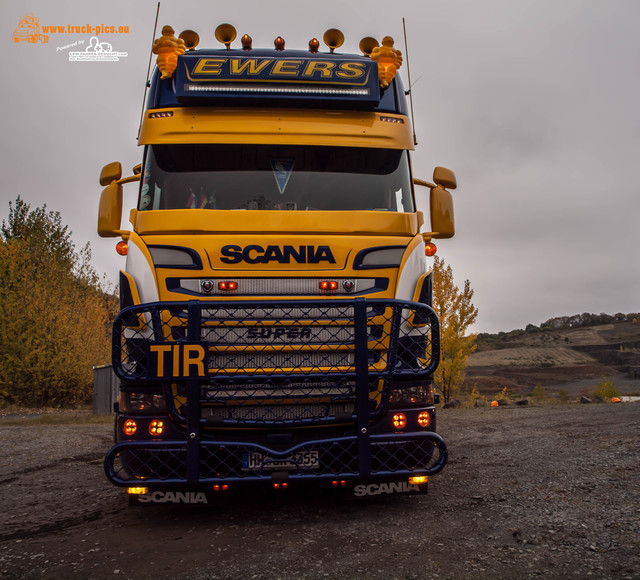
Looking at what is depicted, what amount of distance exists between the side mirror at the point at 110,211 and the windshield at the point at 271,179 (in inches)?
22.0

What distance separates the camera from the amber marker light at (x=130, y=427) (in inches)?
156

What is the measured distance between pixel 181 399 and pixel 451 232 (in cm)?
305

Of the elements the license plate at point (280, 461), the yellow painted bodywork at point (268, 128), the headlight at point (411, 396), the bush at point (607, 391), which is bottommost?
the bush at point (607, 391)

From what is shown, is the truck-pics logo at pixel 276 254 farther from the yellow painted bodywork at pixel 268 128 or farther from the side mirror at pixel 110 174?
the side mirror at pixel 110 174

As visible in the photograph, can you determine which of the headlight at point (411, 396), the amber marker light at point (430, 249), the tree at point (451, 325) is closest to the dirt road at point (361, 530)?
the headlight at point (411, 396)

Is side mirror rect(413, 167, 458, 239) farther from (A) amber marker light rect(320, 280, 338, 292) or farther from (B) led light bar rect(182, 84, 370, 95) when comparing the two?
(A) amber marker light rect(320, 280, 338, 292)

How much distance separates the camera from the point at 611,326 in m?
103

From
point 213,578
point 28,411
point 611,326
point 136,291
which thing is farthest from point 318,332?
point 611,326

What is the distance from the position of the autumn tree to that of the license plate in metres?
22.0

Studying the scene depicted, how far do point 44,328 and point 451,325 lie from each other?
57.8 feet

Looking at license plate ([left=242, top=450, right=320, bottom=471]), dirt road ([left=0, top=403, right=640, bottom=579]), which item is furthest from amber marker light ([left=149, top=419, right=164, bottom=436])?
dirt road ([left=0, top=403, right=640, bottom=579])

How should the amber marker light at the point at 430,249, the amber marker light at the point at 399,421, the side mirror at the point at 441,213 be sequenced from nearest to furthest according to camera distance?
the amber marker light at the point at 399,421
the amber marker light at the point at 430,249
the side mirror at the point at 441,213

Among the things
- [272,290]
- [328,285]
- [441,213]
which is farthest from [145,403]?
[441,213]

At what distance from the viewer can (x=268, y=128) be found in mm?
4879
